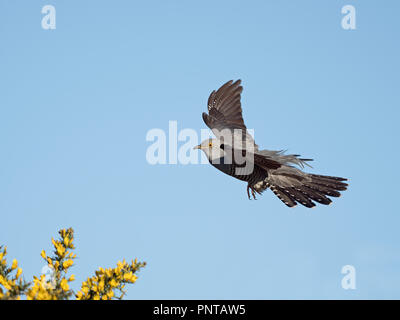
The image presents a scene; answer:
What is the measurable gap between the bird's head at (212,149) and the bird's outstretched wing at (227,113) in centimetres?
57

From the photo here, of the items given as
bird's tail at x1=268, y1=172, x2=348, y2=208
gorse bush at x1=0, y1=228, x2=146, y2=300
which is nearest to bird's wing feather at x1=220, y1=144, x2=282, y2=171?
bird's tail at x1=268, y1=172, x2=348, y2=208

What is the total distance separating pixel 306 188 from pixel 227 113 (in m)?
2.78

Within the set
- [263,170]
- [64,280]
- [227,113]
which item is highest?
[227,113]

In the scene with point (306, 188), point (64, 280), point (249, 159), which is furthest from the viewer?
point (306, 188)

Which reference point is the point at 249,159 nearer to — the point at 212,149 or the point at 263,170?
the point at 263,170

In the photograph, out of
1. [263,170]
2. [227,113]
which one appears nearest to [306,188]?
[263,170]

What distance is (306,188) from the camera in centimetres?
1035

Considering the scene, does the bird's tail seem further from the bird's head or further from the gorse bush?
the gorse bush

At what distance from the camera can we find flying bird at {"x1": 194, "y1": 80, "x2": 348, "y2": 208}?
10.1 meters

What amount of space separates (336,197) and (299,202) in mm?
857

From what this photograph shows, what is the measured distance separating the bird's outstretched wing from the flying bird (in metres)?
0.02

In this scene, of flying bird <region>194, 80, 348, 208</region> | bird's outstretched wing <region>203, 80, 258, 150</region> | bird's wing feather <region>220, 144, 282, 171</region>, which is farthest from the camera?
bird's outstretched wing <region>203, 80, 258, 150</region>

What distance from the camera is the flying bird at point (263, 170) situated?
10055 millimetres
